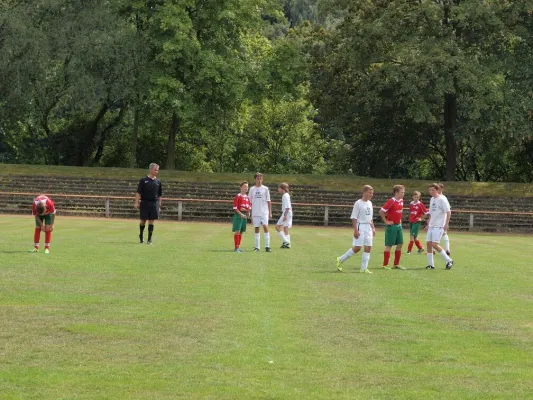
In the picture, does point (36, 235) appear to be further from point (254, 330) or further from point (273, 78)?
point (273, 78)

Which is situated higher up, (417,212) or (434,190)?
(434,190)

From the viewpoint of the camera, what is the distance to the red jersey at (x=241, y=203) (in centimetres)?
2545

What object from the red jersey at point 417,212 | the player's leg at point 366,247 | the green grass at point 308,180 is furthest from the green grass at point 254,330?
the green grass at point 308,180

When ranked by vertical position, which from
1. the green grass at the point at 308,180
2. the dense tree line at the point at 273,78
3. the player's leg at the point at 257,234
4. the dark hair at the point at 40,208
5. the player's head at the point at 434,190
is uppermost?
the dense tree line at the point at 273,78

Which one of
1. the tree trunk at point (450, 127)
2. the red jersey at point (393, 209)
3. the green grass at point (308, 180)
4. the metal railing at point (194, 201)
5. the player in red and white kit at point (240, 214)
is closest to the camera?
the red jersey at point (393, 209)

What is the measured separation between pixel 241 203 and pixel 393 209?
5.43 metres

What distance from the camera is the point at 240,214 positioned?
2505 cm

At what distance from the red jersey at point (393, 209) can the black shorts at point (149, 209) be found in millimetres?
7290

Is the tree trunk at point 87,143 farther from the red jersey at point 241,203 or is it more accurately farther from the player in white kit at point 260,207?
the red jersey at point 241,203

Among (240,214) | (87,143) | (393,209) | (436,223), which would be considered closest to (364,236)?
(393,209)

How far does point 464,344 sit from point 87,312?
15.2ft

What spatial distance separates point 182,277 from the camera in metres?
17.9

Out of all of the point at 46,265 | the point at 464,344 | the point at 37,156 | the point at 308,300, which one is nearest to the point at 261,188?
the point at 46,265

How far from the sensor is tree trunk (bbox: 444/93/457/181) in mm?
55281
